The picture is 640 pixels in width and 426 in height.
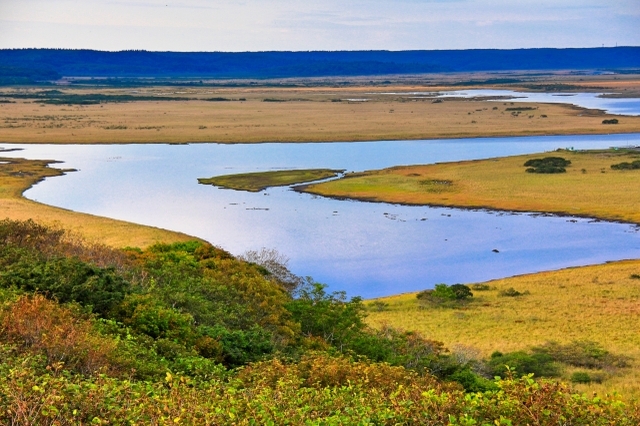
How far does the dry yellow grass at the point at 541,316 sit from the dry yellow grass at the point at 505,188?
47.9ft

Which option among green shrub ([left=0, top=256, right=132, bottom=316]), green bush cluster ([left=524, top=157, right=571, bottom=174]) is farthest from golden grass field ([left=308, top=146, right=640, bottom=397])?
green shrub ([left=0, top=256, right=132, bottom=316])

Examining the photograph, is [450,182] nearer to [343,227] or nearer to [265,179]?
[265,179]

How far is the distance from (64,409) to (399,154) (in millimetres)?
65376

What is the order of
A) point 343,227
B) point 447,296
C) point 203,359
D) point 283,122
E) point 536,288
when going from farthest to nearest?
point 283,122 < point 343,227 < point 536,288 < point 447,296 < point 203,359

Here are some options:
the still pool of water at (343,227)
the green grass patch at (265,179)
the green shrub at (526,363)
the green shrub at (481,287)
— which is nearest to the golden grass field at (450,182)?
the green shrub at (481,287)

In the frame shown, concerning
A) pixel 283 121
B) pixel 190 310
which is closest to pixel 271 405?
pixel 190 310

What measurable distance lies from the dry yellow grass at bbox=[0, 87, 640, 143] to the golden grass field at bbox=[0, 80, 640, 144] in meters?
0.11

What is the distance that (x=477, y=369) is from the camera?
20734 millimetres

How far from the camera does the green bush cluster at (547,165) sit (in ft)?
192

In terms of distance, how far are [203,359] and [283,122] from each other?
90224 mm

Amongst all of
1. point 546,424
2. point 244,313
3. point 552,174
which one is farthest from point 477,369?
point 552,174

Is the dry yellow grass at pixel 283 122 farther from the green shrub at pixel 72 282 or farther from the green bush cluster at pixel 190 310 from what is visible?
the green shrub at pixel 72 282

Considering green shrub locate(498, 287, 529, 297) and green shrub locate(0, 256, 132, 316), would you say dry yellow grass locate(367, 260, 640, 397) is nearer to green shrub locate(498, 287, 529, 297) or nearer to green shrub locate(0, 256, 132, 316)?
green shrub locate(498, 287, 529, 297)

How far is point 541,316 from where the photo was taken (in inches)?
1089
